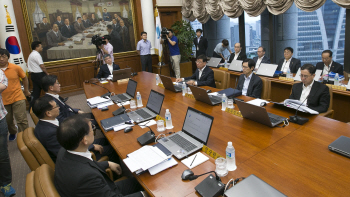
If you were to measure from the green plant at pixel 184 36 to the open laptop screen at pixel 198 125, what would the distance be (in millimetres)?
5776

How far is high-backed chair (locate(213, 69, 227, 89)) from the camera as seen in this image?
3.82 metres


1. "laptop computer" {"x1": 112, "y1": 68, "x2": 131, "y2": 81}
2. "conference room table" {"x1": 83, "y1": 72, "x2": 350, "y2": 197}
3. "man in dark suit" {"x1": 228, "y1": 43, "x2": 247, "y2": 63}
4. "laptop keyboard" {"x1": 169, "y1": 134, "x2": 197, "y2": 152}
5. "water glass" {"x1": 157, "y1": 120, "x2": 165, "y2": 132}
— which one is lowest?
"conference room table" {"x1": 83, "y1": 72, "x2": 350, "y2": 197}

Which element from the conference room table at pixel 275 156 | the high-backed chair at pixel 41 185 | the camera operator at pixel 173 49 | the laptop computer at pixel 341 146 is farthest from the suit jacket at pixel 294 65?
the high-backed chair at pixel 41 185

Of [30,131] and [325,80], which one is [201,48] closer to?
[325,80]

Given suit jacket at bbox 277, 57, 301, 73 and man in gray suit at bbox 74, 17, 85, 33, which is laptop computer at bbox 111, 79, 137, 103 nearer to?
suit jacket at bbox 277, 57, 301, 73

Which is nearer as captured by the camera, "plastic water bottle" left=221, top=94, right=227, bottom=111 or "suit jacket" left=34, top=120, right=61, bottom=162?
"suit jacket" left=34, top=120, right=61, bottom=162

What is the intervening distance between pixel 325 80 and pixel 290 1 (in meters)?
2.07

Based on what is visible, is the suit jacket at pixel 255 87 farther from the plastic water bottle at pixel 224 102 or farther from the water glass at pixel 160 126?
the water glass at pixel 160 126

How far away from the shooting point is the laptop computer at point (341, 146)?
1590 mm

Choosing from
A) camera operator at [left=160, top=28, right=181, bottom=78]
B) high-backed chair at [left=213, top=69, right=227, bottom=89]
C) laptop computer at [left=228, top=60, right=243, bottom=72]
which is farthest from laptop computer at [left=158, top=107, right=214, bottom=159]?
camera operator at [left=160, top=28, right=181, bottom=78]

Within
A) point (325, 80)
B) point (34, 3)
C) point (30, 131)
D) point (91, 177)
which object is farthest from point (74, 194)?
point (34, 3)

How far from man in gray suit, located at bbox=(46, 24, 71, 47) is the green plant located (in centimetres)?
342

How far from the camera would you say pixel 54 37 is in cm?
637

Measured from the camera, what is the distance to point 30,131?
2.00 meters
